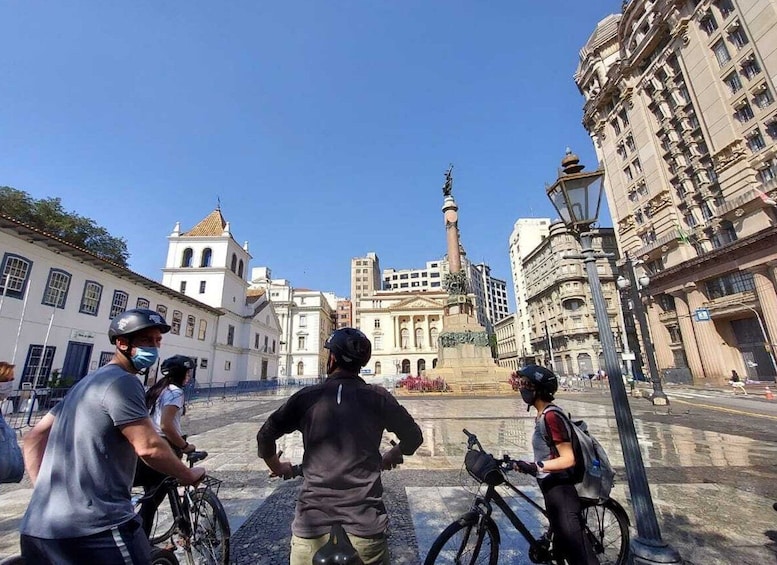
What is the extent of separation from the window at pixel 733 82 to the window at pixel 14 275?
4695 cm

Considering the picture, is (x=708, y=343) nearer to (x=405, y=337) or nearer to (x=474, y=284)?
(x=405, y=337)

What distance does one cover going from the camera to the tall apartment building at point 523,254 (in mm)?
70200

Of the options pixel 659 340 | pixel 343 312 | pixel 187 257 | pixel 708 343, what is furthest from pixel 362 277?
pixel 708 343

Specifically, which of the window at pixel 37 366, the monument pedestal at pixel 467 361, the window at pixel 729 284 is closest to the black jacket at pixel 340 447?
the monument pedestal at pixel 467 361

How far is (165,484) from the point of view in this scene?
9.71 feet

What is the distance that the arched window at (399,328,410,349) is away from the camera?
73000 mm

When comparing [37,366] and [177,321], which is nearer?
[37,366]

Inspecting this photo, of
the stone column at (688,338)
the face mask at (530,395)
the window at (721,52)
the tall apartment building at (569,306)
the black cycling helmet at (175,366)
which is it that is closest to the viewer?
the face mask at (530,395)

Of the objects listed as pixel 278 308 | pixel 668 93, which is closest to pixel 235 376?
pixel 278 308

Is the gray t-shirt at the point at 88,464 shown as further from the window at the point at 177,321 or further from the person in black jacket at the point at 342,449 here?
the window at the point at 177,321

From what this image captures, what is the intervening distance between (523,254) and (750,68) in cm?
4861

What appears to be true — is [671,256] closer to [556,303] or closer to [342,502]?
[556,303]

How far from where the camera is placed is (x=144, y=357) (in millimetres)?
2088

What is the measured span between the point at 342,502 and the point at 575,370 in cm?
5516
